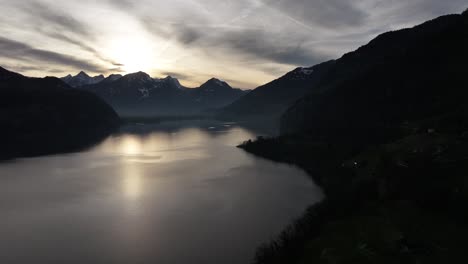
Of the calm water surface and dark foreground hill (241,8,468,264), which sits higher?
dark foreground hill (241,8,468,264)

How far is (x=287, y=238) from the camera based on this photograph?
55406 mm

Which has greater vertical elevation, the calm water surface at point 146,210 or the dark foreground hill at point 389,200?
the dark foreground hill at point 389,200

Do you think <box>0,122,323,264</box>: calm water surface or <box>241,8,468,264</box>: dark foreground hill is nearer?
<box>241,8,468,264</box>: dark foreground hill

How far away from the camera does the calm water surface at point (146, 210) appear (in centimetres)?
5656

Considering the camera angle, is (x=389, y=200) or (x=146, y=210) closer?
(x=389, y=200)

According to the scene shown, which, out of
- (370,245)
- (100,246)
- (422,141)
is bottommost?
(100,246)

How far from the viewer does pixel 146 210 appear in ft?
266

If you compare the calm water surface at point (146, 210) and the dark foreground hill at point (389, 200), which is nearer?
the dark foreground hill at point (389, 200)

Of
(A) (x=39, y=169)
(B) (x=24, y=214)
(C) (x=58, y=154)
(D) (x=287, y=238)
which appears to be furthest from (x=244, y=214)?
(C) (x=58, y=154)

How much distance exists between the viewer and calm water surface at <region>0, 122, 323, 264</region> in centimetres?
5656

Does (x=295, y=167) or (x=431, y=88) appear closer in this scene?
(x=295, y=167)

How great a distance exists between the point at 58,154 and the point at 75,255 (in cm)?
15403

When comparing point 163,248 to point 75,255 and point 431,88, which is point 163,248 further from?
point 431,88

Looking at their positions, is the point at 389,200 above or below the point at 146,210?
above
